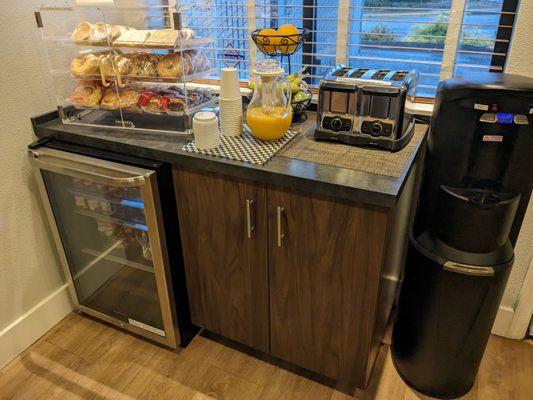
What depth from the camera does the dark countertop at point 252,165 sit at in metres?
1.20

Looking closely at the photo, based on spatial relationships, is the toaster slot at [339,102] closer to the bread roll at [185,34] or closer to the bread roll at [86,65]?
the bread roll at [185,34]

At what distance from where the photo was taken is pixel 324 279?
139cm

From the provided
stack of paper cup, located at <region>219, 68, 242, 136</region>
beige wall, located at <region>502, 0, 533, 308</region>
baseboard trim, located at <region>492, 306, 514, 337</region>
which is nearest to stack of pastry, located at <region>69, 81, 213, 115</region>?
stack of paper cup, located at <region>219, 68, 242, 136</region>

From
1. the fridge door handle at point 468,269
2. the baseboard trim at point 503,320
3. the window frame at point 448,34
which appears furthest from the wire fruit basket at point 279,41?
the baseboard trim at point 503,320

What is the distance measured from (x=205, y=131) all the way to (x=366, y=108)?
1.83 feet

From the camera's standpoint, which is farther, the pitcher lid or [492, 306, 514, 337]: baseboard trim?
[492, 306, 514, 337]: baseboard trim

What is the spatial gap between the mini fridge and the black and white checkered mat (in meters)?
0.21

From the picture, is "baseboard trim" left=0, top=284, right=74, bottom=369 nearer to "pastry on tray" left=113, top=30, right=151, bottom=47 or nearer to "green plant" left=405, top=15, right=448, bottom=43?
"pastry on tray" left=113, top=30, right=151, bottom=47

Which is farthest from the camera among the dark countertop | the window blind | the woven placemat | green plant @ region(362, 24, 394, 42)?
the window blind

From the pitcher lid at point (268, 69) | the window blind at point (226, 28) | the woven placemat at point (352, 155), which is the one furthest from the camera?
the window blind at point (226, 28)

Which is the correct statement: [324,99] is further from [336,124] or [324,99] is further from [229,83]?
[229,83]

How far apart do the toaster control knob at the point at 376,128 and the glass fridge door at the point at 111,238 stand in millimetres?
782

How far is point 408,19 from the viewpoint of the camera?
5.55 ft

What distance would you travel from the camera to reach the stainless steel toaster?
4.52 ft
